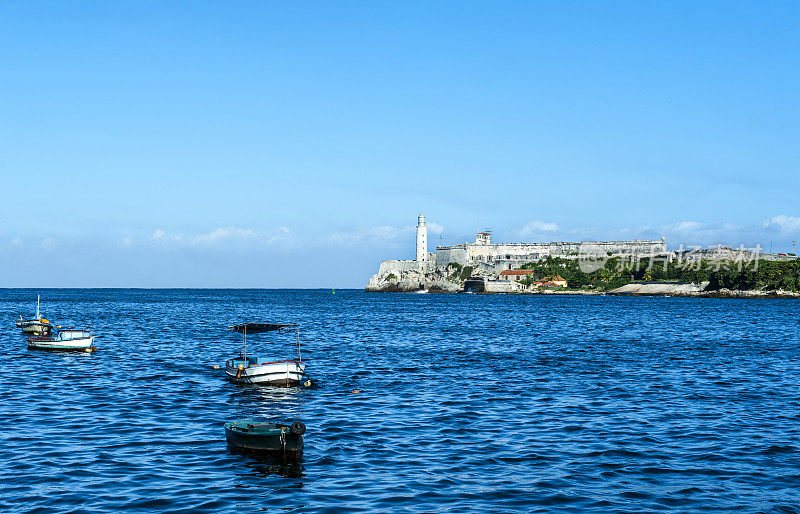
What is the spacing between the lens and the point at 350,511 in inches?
642

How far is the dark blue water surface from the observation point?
688 inches

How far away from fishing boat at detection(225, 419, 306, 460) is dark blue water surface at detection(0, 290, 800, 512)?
1.79 ft

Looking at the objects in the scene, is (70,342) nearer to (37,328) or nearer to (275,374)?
(37,328)

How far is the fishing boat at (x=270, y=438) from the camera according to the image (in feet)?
67.2

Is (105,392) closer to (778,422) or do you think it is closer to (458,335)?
(778,422)

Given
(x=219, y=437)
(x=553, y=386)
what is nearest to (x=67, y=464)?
(x=219, y=437)

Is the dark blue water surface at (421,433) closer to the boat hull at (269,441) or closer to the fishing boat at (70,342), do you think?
the boat hull at (269,441)

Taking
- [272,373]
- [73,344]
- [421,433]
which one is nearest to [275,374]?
[272,373]

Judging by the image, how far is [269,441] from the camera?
20.8 m

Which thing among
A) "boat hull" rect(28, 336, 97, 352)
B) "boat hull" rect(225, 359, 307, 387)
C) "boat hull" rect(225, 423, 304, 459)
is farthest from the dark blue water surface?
"boat hull" rect(28, 336, 97, 352)

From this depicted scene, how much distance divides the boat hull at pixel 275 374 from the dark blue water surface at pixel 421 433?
1.01 metres

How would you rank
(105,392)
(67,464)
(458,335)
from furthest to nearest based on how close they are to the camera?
(458,335)
(105,392)
(67,464)

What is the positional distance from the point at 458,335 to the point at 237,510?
5541 centimetres

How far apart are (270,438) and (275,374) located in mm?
15485
